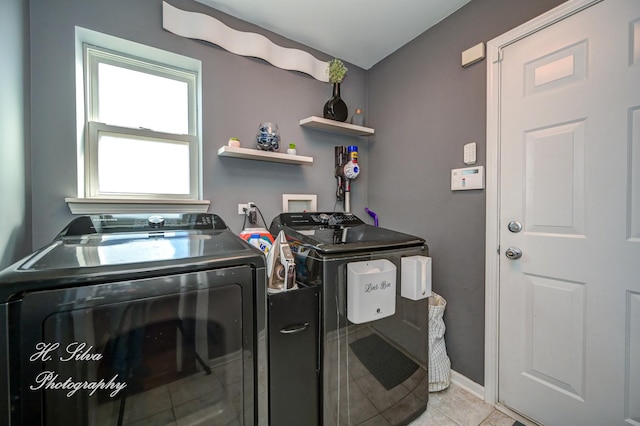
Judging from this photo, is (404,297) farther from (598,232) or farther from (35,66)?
(35,66)

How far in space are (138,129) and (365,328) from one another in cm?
194

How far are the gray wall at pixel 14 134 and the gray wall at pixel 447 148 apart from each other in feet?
7.80

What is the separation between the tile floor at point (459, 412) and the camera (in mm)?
1509

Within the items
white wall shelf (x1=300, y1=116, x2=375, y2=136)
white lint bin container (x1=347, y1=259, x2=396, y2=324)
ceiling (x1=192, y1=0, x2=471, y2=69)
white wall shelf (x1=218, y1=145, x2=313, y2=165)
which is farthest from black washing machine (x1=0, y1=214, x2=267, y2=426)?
ceiling (x1=192, y1=0, x2=471, y2=69)

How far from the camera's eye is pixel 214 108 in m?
1.87

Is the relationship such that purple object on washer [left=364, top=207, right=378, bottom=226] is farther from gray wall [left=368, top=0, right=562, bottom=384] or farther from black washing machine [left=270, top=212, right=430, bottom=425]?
black washing machine [left=270, top=212, right=430, bottom=425]

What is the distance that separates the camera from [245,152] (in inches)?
71.0

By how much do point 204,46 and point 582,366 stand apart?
9.89 ft

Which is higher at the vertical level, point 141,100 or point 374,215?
point 141,100

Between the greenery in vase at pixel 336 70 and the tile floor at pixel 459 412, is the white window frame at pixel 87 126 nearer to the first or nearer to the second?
the greenery in vase at pixel 336 70

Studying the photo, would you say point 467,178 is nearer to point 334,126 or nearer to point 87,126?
point 334,126

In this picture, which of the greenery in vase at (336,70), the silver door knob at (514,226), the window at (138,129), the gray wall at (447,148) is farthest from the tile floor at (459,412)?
the greenery in vase at (336,70)

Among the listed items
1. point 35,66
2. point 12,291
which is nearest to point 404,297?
point 12,291

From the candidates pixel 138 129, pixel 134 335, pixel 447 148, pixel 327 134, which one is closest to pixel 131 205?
pixel 138 129
